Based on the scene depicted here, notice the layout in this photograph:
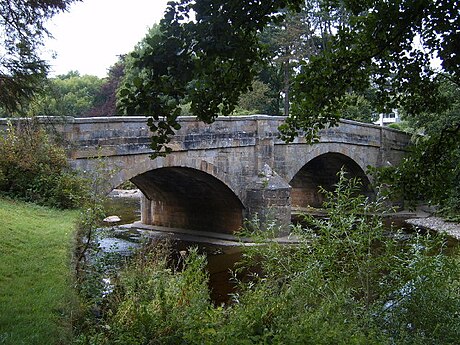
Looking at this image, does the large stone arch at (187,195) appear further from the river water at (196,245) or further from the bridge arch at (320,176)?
the bridge arch at (320,176)

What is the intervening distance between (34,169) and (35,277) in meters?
5.57

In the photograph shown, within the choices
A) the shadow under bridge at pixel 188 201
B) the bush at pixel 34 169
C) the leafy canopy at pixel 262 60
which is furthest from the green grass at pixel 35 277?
the shadow under bridge at pixel 188 201

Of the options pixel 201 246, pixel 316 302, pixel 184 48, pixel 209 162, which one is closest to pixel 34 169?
pixel 209 162

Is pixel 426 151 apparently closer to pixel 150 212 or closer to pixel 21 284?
pixel 21 284

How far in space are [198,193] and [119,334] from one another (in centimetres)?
1316

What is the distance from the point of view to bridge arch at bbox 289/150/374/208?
2297cm

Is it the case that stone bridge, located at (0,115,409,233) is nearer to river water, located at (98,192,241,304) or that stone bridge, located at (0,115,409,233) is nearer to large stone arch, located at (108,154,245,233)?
large stone arch, located at (108,154,245,233)

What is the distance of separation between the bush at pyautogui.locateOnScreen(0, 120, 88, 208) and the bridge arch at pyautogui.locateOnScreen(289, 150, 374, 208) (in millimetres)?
11737

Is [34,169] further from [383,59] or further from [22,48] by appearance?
[383,59]

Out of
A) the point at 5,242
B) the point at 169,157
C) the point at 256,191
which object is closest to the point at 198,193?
the point at 256,191

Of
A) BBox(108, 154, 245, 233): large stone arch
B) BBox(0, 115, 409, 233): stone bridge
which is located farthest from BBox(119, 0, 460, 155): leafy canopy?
BBox(108, 154, 245, 233): large stone arch

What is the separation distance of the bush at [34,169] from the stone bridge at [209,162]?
0.52 m

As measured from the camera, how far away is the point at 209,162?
50.5 feet

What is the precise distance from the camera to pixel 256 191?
16500 mm
